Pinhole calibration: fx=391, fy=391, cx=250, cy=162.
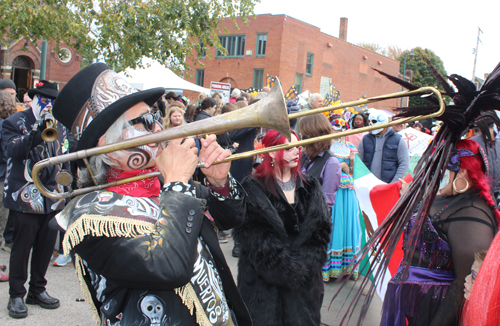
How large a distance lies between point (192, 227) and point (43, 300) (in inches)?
123

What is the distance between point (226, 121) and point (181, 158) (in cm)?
23

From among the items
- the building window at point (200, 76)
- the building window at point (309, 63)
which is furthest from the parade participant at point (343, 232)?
the building window at point (200, 76)

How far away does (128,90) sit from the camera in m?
1.68

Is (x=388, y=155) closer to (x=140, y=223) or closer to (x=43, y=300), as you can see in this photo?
(x=43, y=300)

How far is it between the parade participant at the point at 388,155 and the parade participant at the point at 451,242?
341 centimetres

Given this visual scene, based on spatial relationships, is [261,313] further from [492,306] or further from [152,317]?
[492,306]

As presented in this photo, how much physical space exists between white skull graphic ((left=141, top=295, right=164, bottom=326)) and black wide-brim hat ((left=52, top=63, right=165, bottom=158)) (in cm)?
64

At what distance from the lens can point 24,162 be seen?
3.84 metres

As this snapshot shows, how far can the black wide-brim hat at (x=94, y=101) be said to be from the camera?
153 centimetres

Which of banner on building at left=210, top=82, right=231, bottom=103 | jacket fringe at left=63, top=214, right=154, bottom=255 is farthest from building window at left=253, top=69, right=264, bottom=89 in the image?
jacket fringe at left=63, top=214, right=154, bottom=255

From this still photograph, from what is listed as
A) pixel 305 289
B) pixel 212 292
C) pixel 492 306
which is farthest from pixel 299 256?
pixel 492 306

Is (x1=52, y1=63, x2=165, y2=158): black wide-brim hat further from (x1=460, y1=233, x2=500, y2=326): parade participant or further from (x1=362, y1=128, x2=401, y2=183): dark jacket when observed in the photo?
(x1=362, y1=128, x2=401, y2=183): dark jacket

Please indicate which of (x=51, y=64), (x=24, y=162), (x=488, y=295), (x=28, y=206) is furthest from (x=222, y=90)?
(x=51, y=64)

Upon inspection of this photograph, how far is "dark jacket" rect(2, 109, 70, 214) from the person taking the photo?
3623 mm
